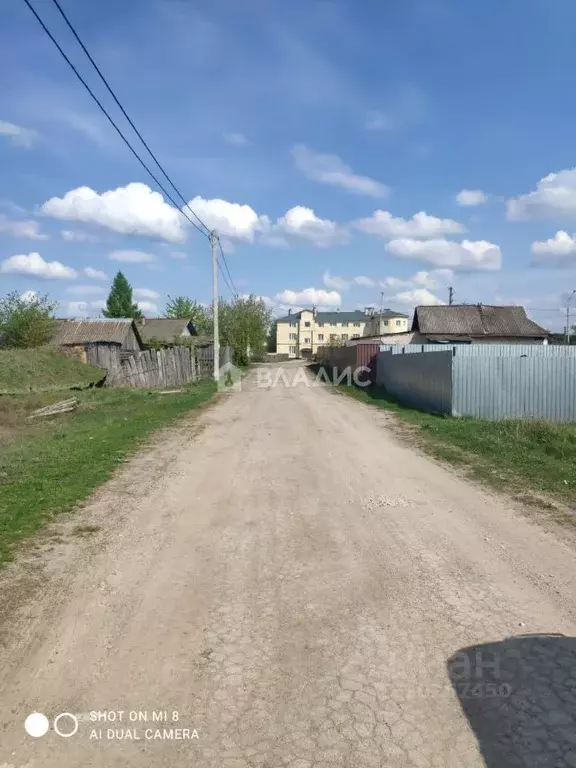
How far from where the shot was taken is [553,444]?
9.96 m

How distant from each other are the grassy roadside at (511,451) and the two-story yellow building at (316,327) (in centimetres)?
9392

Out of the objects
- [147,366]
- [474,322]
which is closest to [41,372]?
[147,366]

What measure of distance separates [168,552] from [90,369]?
21.6m

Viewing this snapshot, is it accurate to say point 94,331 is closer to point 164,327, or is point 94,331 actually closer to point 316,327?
point 164,327

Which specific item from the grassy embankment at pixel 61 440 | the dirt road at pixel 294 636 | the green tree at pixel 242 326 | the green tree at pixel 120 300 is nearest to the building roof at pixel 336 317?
the green tree at pixel 120 300

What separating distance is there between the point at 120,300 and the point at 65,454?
7550cm

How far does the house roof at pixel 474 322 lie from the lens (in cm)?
4231

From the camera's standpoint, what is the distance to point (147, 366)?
24.9m

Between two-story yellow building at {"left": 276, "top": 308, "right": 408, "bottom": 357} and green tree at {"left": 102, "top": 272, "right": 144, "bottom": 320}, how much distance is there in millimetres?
35078

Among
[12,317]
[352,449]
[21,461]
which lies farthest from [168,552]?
[12,317]

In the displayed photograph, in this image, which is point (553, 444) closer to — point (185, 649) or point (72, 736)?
point (185, 649)

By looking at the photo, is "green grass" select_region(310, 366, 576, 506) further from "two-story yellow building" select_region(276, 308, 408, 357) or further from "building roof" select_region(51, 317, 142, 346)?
"two-story yellow building" select_region(276, 308, 408, 357)

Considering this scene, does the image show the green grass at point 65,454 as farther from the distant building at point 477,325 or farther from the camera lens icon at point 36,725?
the distant building at point 477,325

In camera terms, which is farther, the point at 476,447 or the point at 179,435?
the point at 179,435
